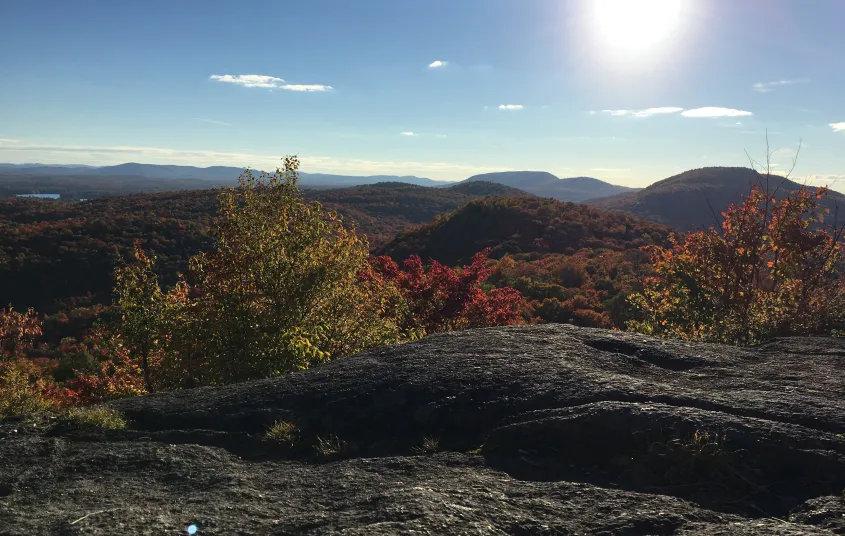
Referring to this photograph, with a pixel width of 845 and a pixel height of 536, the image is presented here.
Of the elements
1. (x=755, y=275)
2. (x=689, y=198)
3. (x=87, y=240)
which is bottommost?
(x=87, y=240)

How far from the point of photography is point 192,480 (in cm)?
418

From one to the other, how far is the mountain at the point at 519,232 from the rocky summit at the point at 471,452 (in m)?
45.4

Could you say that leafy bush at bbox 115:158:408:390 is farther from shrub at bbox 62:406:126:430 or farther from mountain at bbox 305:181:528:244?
mountain at bbox 305:181:528:244

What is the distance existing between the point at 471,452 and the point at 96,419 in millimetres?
3938

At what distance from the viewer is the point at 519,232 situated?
5944cm

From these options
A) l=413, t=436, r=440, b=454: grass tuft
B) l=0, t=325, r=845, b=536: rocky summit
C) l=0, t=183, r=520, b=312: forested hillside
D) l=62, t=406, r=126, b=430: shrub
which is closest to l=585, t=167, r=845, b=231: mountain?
l=0, t=183, r=520, b=312: forested hillside

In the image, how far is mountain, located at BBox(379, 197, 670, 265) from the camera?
175 ft

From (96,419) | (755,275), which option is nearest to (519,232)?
(755,275)

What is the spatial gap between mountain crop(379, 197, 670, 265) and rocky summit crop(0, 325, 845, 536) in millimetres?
45416

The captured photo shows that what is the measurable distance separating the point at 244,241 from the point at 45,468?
8.08 meters

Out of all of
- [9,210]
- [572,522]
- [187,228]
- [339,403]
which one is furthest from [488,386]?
[9,210]

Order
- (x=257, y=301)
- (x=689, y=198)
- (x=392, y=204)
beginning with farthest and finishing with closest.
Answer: (x=689, y=198), (x=392, y=204), (x=257, y=301)

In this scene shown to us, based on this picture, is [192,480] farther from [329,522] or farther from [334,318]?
[334,318]

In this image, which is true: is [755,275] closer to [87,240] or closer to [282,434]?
[282,434]
